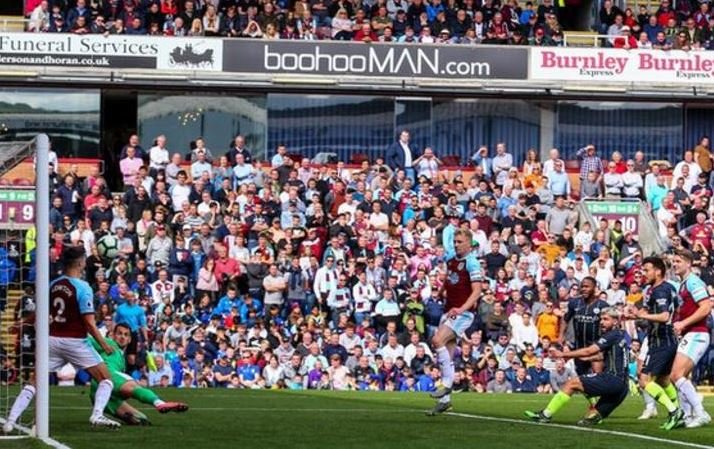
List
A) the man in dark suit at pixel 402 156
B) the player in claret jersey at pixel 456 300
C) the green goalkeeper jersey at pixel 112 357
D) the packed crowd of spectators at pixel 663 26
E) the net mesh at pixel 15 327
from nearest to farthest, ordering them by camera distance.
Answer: the green goalkeeper jersey at pixel 112 357 < the net mesh at pixel 15 327 < the player in claret jersey at pixel 456 300 < the man in dark suit at pixel 402 156 < the packed crowd of spectators at pixel 663 26

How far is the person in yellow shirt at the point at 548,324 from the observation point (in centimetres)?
3159

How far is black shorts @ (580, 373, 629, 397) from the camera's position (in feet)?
61.4

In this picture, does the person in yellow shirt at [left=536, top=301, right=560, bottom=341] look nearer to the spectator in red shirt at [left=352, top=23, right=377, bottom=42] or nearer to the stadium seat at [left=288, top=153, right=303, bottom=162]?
the stadium seat at [left=288, top=153, right=303, bottom=162]

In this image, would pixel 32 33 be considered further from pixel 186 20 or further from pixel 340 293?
pixel 340 293

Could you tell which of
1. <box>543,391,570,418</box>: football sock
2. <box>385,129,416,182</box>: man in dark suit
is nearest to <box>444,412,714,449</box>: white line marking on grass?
<box>543,391,570,418</box>: football sock

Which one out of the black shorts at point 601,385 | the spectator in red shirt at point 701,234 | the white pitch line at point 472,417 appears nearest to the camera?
the white pitch line at point 472,417

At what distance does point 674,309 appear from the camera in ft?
61.4

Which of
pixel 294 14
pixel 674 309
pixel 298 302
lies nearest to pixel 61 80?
pixel 294 14

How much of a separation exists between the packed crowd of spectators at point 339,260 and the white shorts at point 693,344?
1073 centimetres

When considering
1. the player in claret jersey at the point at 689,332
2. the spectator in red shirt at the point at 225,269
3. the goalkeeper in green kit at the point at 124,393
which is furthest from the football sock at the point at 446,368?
the spectator in red shirt at the point at 225,269

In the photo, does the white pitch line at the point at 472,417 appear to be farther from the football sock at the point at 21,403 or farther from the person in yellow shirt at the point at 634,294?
the person in yellow shirt at the point at 634,294

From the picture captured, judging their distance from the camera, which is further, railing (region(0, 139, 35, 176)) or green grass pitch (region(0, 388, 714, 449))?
railing (region(0, 139, 35, 176))

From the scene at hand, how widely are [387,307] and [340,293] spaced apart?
940 millimetres

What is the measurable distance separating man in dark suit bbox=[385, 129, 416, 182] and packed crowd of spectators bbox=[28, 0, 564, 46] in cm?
271
